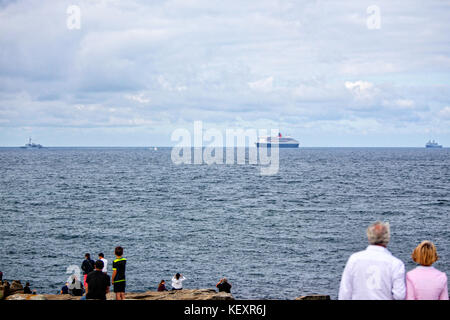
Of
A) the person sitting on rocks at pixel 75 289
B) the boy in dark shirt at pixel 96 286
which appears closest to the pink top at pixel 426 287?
the boy in dark shirt at pixel 96 286

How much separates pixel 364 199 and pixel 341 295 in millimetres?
68591

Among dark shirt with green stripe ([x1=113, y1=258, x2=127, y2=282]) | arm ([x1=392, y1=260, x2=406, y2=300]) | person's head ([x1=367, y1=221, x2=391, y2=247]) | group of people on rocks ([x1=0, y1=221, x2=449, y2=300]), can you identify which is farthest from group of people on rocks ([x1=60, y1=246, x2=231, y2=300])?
arm ([x1=392, y1=260, x2=406, y2=300])

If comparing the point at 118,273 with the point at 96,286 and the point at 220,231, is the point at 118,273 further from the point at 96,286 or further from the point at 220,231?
the point at 220,231

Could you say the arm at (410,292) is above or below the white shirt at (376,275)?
below

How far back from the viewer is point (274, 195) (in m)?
81.1

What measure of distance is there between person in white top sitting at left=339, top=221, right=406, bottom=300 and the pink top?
0.18 m

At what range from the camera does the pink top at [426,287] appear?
624 cm

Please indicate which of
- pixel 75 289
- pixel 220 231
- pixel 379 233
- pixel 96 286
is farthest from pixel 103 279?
pixel 220 231

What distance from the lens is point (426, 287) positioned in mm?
6242

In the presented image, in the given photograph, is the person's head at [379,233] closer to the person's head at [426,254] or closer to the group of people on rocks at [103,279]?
the person's head at [426,254]

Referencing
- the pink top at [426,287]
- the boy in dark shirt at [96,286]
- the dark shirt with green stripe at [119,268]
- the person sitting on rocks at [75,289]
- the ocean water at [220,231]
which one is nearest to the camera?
the pink top at [426,287]

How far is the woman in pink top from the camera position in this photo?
6.24 meters

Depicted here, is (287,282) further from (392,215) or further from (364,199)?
(364,199)

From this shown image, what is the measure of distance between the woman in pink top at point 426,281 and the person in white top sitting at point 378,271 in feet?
0.60
